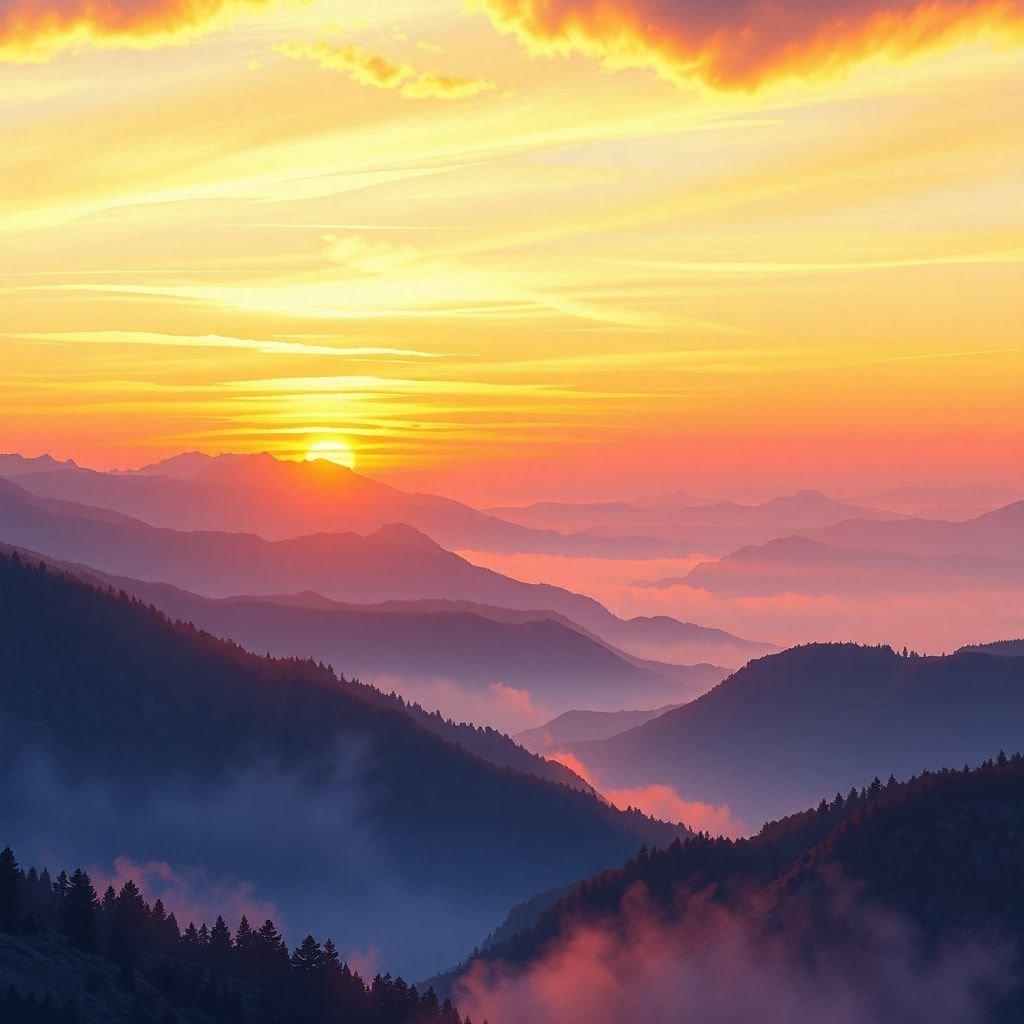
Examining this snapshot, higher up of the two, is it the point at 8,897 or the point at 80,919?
the point at 8,897

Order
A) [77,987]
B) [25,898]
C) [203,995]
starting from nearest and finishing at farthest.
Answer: [77,987], [203,995], [25,898]

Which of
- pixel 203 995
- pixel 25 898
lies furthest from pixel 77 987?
pixel 25 898

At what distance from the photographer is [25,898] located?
198 m

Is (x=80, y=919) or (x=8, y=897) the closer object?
(x=8, y=897)

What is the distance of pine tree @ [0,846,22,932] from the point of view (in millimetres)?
167000

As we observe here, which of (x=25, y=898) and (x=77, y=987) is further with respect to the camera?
(x=25, y=898)

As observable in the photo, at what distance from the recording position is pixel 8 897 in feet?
557

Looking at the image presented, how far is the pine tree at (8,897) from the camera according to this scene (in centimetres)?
16700

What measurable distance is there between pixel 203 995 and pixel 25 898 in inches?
1124

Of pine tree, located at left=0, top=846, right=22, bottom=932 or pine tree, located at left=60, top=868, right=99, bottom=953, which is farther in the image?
pine tree, located at left=60, top=868, right=99, bottom=953

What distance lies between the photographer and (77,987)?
16488 cm

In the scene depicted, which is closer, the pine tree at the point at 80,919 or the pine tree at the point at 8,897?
the pine tree at the point at 8,897

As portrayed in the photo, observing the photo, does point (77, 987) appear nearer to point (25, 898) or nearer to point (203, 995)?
point (203, 995)

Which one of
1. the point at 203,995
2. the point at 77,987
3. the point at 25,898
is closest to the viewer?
the point at 77,987
